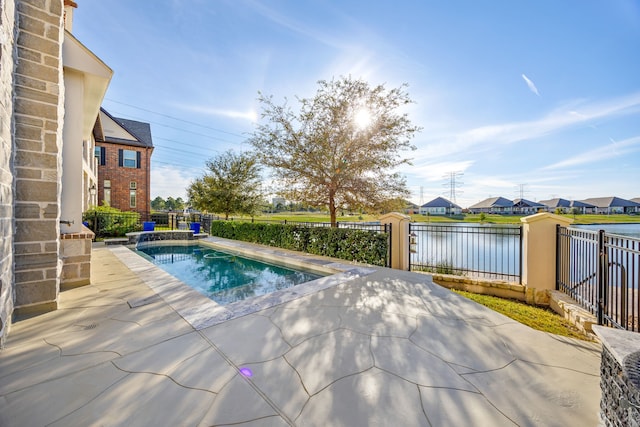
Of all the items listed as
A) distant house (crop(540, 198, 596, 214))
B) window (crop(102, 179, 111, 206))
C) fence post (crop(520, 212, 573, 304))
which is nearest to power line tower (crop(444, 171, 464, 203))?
distant house (crop(540, 198, 596, 214))

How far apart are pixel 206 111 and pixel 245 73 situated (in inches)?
277

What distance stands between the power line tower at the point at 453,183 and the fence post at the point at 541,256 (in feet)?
134

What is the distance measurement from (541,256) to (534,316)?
1.36m

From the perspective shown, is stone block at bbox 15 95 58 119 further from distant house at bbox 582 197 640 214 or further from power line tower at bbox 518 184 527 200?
power line tower at bbox 518 184 527 200

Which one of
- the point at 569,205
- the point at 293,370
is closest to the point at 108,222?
the point at 293,370

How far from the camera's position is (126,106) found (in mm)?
17797

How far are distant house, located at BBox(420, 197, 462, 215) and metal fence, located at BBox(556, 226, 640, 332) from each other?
45246mm

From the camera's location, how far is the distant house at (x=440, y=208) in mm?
47062

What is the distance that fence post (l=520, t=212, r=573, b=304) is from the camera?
4441 millimetres

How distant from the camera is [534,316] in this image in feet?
12.2

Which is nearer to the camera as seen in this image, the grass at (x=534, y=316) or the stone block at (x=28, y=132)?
the stone block at (x=28, y=132)

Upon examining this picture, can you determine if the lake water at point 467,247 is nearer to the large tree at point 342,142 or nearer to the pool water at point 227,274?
the large tree at point 342,142

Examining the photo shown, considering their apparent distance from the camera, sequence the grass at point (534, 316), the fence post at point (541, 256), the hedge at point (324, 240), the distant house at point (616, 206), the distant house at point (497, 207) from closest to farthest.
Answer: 1. the grass at point (534, 316)
2. the fence post at point (541, 256)
3. the hedge at point (324, 240)
4. the distant house at point (616, 206)
5. the distant house at point (497, 207)

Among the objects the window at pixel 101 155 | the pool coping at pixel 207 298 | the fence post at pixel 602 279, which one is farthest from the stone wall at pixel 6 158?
the window at pixel 101 155
